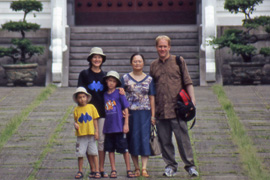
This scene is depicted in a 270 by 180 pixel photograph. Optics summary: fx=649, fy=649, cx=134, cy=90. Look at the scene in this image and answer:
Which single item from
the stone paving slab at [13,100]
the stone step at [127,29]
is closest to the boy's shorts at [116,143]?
the stone paving slab at [13,100]

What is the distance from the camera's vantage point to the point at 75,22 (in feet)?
62.8

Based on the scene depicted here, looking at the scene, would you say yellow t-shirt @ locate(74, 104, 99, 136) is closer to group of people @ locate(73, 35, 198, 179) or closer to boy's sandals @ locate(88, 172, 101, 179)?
group of people @ locate(73, 35, 198, 179)

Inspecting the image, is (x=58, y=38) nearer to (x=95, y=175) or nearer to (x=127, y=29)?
(x=127, y=29)

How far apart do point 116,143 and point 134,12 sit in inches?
442

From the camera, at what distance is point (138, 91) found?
857cm

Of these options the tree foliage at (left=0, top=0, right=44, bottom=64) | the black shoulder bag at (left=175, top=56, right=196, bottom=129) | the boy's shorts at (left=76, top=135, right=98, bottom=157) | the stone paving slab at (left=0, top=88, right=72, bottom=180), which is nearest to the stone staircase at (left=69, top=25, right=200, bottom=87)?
the tree foliage at (left=0, top=0, right=44, bottom=64)

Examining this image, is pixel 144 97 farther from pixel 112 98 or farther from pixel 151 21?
pixel 151 21

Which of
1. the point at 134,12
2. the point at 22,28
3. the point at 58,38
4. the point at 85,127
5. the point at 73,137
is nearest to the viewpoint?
the point at 85,127

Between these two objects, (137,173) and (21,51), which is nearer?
(137,173)

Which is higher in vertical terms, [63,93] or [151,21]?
[151,21]

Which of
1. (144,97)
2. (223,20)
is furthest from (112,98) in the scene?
(223,20)

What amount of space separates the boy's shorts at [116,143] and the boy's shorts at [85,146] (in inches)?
6.7

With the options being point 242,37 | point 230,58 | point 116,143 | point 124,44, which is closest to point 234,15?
point 230,58

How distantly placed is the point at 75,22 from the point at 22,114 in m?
7.40
